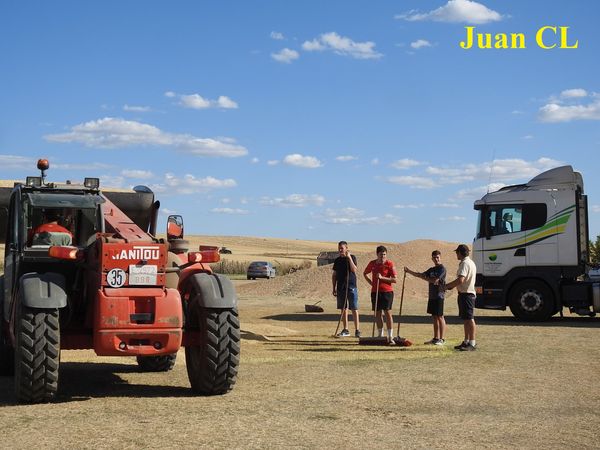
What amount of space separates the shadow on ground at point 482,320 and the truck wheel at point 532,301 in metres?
0.22

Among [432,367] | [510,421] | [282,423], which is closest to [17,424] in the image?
[282,423]

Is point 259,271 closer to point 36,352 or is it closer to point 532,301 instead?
point 532,301

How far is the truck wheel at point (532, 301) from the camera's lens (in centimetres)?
2058

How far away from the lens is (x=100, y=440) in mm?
7188

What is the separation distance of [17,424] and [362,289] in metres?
24.6

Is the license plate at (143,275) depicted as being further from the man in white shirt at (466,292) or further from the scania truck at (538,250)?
the scania truck at (538,250)

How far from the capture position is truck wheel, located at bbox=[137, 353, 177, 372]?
1171 centimetres

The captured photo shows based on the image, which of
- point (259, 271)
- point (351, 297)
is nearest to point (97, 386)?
point (351, 297)

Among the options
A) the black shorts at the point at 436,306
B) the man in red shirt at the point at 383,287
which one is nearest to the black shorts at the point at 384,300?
the man in red shirt at the point at 383,287

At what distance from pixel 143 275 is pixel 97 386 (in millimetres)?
2175

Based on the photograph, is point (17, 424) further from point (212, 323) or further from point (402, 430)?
point (402, 430)

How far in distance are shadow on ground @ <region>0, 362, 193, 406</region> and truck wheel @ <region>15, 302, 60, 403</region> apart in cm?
45

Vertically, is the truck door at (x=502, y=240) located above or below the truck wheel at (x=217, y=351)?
above

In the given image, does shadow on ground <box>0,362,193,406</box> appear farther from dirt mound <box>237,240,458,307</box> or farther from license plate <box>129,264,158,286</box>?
dirt mound <box>237,240,458,307</box>
